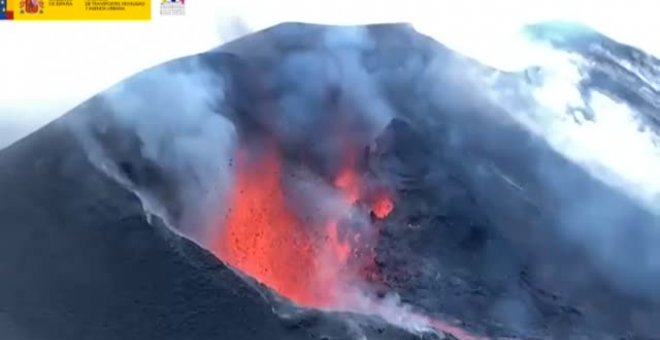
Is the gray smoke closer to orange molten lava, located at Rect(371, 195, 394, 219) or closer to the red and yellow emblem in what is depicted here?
the red and yellow emblem

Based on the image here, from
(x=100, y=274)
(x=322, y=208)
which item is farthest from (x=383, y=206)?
(x=100, y=274)

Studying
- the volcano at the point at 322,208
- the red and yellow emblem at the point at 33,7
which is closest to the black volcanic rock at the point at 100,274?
the volcano at the point at 322,208

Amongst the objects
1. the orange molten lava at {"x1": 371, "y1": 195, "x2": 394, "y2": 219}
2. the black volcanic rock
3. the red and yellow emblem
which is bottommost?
the black volcanic rock

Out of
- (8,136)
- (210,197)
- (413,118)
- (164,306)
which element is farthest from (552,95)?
(8,136)

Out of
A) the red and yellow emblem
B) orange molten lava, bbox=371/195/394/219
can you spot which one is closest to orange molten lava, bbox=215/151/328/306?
orange molten lava, bbox=371/195/394/219

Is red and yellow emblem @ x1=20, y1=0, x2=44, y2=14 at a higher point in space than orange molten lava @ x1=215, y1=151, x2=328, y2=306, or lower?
higher

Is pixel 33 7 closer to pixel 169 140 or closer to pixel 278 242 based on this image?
pixel 169 140

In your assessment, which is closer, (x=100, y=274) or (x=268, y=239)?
(x=100, y=274)

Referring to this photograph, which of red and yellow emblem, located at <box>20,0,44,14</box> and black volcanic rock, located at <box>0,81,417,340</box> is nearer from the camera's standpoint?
black volcanic rock, located at <box>0,81,417,340</box>
